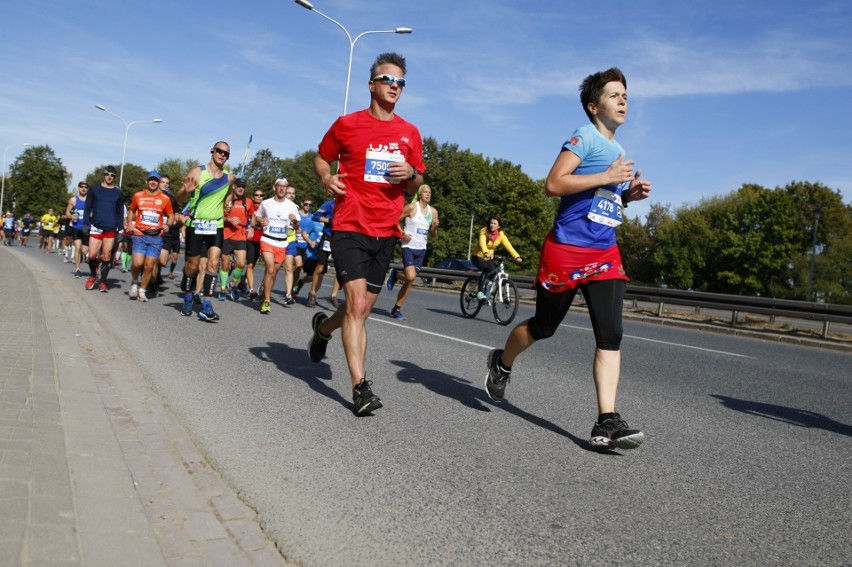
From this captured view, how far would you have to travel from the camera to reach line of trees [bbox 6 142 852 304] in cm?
6300

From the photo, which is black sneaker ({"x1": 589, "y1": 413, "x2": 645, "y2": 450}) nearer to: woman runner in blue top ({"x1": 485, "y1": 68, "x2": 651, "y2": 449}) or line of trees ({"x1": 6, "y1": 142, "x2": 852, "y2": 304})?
woman runner in blue top ({"x1": 485, "y1": 68, "x2": 651, "y2": 449})

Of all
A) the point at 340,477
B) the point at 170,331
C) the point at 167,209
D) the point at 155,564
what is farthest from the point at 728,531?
the point at 167,209

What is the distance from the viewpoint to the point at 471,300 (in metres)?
14.0

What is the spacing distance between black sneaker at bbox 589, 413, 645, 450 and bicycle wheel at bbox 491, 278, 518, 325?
842cm

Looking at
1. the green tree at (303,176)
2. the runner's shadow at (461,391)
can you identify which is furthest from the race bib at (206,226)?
the green tree at (303,176)

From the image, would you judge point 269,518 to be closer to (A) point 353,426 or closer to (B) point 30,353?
(A) point 353,426

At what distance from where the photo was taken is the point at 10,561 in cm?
235

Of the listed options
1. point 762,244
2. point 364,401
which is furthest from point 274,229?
point 762,244

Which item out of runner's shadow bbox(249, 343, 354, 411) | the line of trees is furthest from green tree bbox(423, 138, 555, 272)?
runner's shadow bbox(249, 343, 354, 411)

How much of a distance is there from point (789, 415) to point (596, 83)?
126 inches

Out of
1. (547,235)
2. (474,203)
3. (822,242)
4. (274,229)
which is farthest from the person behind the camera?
(474,203)

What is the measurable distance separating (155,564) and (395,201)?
3240mm

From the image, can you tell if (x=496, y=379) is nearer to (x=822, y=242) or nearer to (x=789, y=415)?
(x=789, y=415)

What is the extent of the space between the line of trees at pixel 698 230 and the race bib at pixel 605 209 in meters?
54.1
